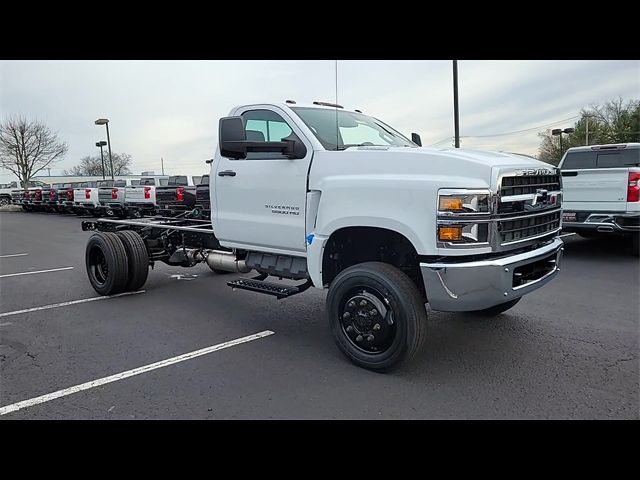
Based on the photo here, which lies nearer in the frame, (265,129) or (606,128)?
(265,129)

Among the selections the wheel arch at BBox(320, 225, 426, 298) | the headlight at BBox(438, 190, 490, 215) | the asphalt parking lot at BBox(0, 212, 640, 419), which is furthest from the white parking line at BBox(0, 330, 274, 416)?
the headlight at BBox(438, 190, 490, 215)

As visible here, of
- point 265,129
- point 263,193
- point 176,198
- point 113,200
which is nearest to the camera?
point 263,193

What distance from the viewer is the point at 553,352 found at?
432cm

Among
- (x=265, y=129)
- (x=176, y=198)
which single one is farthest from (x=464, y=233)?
(x=176, y=198)

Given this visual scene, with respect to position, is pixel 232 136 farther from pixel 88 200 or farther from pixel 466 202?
pixel 88 200

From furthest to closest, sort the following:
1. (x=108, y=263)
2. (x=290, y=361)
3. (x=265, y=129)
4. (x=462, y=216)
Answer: (x=108, y=263)
(x=265, y=129)
(x=290, y=361)
(x=462, y=216)

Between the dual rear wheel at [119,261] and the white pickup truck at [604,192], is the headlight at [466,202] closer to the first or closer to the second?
the dual rear wheel at [119,261]

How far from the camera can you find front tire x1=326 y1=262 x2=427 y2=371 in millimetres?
3637

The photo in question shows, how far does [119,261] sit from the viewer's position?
21.5 ft

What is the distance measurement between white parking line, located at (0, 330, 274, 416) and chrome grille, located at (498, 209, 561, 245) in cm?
267

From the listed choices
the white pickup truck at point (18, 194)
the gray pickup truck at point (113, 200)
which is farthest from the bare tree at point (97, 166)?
the gray pickup truck at point (113, 200)

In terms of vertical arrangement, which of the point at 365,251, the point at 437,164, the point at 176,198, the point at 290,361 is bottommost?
the point at 290,361

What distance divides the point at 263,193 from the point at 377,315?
6.02 ft
